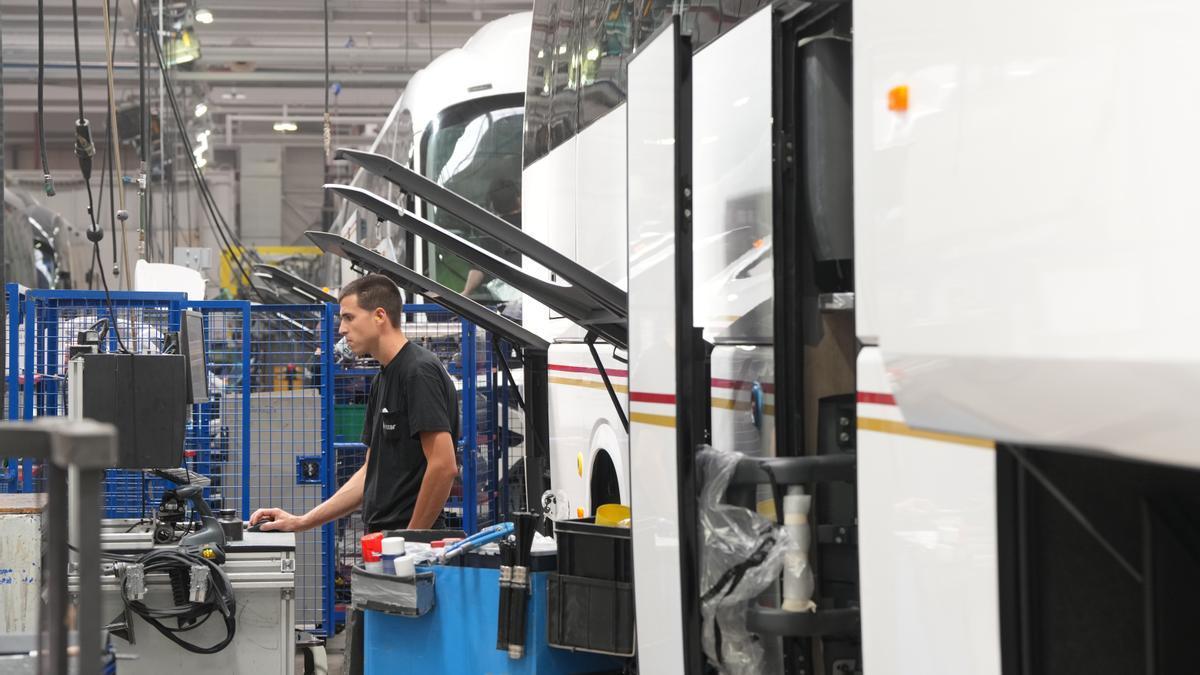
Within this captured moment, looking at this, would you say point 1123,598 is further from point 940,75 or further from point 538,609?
point 538,609

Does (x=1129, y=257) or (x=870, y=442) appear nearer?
(x=1129, y=257)

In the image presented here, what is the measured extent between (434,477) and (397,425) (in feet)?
0.94

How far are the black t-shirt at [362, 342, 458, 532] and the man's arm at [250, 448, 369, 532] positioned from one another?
163mm

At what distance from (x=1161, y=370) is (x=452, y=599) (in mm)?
3078

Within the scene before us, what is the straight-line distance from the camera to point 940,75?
2.00 meters

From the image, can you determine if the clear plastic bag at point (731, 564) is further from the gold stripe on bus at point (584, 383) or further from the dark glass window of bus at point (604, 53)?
the dark glass window of bus at point (604, 53)

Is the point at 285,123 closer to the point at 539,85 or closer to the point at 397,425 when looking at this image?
the point at 539,85

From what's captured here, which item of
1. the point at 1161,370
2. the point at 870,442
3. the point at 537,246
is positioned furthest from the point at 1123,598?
the point at 537,246

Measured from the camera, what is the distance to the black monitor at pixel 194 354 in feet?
15.5

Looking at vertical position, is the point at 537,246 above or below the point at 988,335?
above

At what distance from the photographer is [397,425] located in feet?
17.3

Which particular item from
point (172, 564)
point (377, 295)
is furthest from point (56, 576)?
point (377, 295)

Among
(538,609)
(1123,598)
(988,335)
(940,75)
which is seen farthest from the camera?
(538,609)

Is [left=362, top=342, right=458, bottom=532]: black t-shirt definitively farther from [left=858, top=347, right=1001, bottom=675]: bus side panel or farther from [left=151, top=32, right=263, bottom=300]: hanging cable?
[left=151, top=32, right=263, bottom=300]: hanging cable
